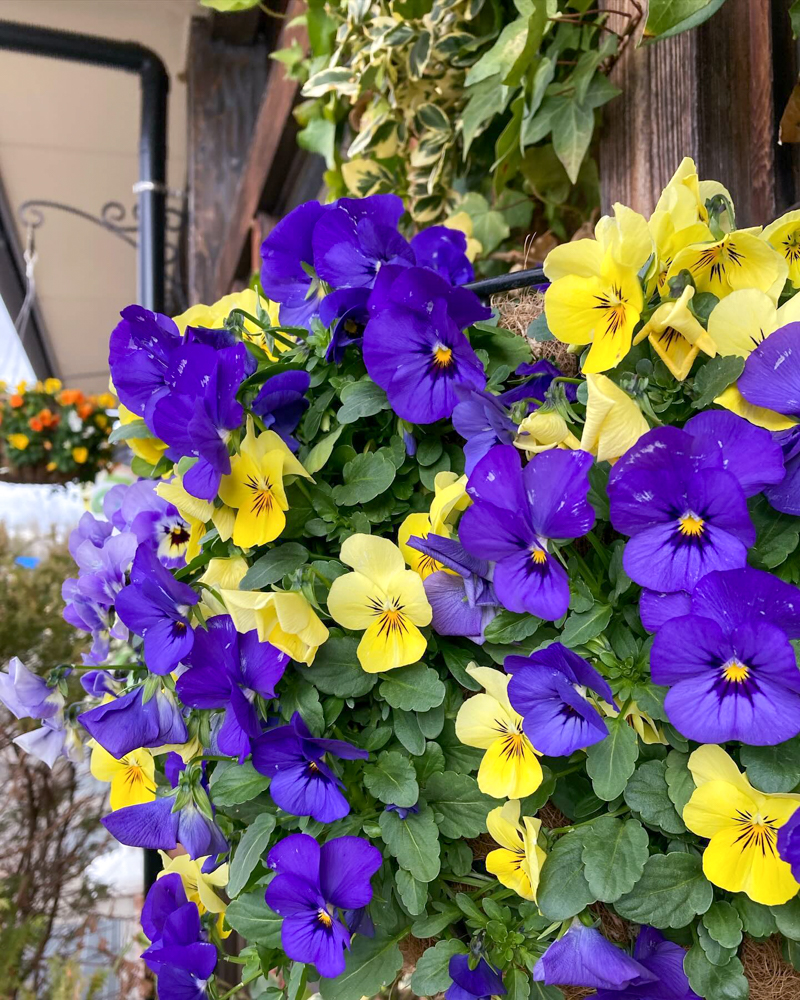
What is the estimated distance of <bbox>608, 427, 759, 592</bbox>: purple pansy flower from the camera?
0.34 metres

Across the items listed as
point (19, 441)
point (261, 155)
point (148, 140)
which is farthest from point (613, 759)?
point (19, 441)

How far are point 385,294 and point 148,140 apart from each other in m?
1.94

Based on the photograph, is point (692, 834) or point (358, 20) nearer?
point (692, 834)

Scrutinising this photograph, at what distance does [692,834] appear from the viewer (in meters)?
0.39

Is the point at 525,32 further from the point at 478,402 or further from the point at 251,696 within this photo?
the point at 251,696

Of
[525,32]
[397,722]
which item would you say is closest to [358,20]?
[525,32]

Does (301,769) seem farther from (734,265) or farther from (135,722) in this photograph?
(734,265)

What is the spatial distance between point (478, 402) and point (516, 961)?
0.30 meters

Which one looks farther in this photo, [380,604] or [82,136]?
[82,136]

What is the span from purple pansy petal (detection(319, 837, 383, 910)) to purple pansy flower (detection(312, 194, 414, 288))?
32 centimetres

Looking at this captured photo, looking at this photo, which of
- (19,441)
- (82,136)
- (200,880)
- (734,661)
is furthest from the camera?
(82,136)

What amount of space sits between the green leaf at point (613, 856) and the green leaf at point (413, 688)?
10 centimetres

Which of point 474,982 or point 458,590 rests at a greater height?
point 458,590

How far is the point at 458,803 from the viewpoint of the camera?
1.43 ft
